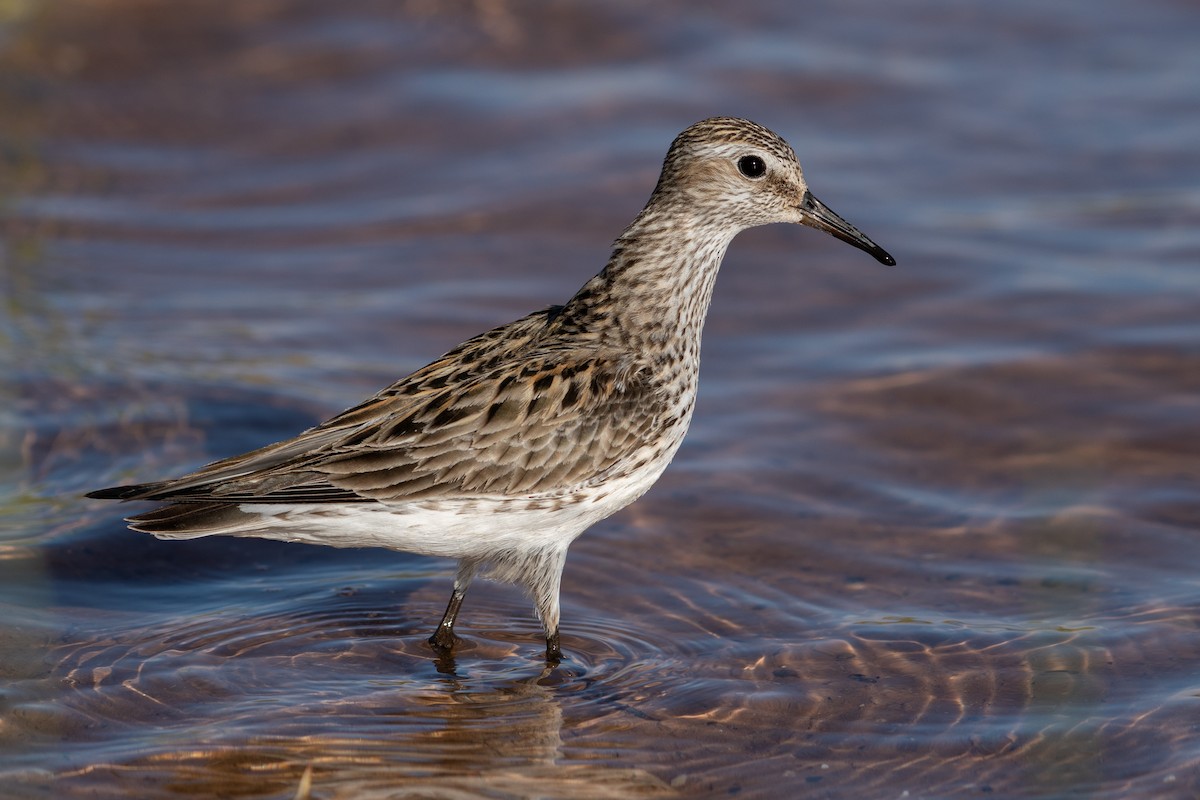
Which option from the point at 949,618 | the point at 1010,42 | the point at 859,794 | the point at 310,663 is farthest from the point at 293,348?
the point at 1010,42

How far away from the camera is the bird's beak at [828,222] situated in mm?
8930

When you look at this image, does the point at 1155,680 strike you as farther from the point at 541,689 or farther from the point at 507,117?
the point at 507,117

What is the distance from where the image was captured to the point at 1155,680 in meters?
8.52

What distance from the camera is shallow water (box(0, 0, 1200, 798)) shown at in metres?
7.94

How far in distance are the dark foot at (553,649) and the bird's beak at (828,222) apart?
2.59m

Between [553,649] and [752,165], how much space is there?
2.73 m

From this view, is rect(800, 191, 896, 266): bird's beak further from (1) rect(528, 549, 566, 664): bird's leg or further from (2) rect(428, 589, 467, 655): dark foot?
(2) rect(428, 589, 467, 655): dark foot

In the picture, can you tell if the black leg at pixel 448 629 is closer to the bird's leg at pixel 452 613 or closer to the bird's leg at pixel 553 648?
the bird's leg at pixel 452 613

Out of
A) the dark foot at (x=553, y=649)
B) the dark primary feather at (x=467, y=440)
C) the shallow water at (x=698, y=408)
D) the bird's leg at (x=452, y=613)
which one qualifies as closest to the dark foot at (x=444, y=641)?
the bird's leg at (x=452, y=613)

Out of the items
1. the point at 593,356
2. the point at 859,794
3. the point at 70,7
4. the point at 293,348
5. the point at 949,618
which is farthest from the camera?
the point at 70,7

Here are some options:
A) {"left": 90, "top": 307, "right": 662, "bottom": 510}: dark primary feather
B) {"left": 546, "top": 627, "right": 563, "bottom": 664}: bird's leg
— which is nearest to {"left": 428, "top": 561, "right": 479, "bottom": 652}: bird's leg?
{"left": 546, "top": 627, "right": 563, "bottom": 664}: bird's leg

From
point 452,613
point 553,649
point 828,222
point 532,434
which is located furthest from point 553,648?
point 828,222

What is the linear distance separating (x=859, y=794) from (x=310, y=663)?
Answer: 113 inches

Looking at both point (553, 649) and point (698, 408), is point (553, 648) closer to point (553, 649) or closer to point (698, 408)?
point (553, 649)
